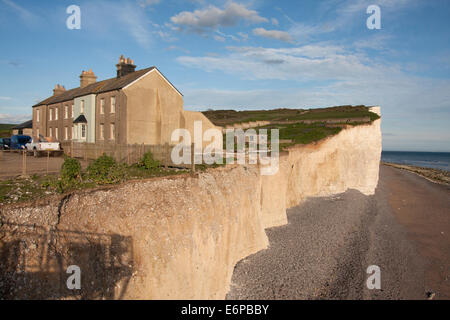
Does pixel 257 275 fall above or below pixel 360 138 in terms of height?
below

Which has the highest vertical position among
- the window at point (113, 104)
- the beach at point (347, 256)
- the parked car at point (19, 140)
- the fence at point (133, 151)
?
the window at point (113, 104)

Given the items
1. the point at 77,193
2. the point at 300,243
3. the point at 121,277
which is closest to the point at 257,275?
the point at 300,243

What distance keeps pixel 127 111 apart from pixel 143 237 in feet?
57.3

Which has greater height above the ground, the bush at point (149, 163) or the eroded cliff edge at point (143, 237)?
the bush at point (149, 163)

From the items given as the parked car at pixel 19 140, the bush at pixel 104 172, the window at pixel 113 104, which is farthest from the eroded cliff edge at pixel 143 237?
the parked car at pixel 19 140

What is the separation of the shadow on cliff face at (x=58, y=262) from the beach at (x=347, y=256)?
5841 millimetres

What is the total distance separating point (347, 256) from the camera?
16578 millimetres

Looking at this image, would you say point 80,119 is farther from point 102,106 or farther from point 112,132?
point 112,132

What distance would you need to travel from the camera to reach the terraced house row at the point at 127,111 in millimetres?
25234

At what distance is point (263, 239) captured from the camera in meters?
16.7

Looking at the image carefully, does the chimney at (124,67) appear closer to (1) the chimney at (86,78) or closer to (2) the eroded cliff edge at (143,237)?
(1) the chimney at (86,78)

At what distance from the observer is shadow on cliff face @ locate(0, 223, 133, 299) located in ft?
23.6

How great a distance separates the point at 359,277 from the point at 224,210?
755cm
